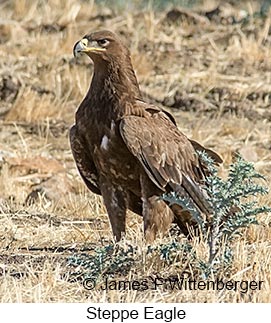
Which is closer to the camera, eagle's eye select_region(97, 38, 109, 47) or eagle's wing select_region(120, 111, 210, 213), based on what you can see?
eagle's wing select_region(120, 111, 210, 213)

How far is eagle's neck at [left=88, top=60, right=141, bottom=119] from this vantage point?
25.3ft

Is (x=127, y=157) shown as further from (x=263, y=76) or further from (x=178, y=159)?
(x=263, y=76)

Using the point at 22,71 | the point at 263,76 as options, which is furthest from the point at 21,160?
the point at 263,76

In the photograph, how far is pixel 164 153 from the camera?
7715mm

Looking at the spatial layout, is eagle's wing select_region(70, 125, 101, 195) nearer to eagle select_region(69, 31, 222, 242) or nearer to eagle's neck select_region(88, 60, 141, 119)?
eagle select_region(69, 31, 222, 242)

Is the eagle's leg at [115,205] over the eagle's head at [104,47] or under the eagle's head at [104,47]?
under

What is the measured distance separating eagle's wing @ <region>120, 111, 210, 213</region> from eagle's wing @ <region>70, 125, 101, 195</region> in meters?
0.38

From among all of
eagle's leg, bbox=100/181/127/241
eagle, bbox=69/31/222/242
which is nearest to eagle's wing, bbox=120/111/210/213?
eagle, bbox=69/31/222/242

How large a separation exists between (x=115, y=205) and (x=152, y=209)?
320 mm

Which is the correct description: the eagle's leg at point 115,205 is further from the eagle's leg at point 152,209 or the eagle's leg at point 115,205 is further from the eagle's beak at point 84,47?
the eagle's beak at point 84,47

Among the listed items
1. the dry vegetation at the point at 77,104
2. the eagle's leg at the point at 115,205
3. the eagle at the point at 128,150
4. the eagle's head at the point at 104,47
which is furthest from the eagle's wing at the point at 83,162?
the eagle's head at the point at 104,47

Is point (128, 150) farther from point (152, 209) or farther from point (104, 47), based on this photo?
point (104, 47)

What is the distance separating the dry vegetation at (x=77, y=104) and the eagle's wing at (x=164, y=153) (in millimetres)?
360

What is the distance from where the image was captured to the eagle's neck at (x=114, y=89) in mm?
7703
